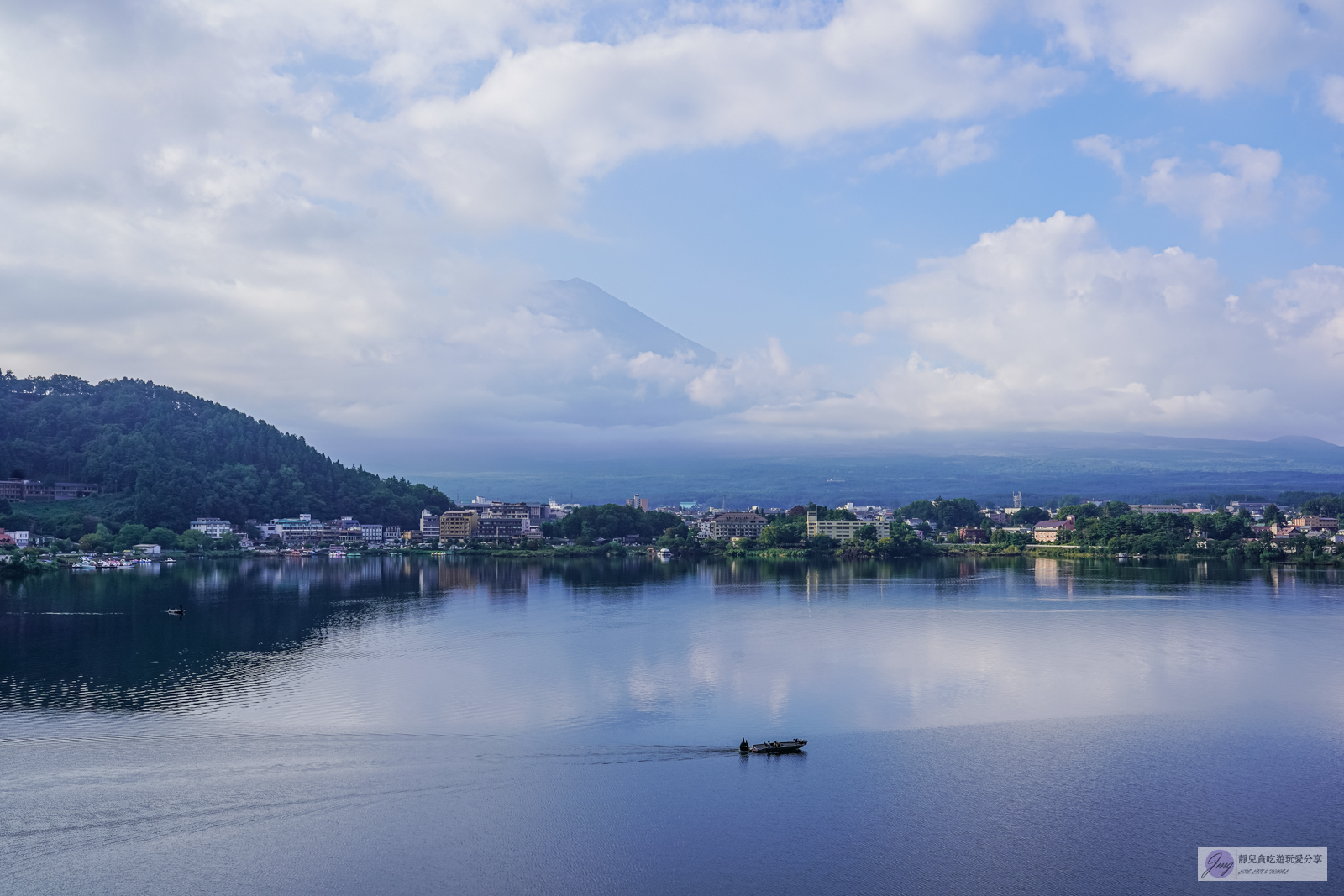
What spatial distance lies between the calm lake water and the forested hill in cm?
4247

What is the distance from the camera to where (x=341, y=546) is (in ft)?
235

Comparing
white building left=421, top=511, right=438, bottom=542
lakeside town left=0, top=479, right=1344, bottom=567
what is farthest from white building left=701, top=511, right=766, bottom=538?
white building left=421, top=511, right=438, bottom=542

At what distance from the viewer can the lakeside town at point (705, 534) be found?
57.4 meters

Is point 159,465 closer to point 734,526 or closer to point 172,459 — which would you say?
point 172,459

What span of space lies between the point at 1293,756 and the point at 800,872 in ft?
30.6

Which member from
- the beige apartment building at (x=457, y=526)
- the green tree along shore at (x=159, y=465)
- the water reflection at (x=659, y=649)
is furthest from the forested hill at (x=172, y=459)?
the water reflection at (x=659, y=649)

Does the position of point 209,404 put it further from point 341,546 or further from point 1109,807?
point 1109,807

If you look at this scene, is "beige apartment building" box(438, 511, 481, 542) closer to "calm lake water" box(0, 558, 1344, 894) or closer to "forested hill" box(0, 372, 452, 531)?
"forested hill" box(0, 372, 452, 531)

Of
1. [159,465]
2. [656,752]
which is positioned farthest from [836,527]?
[656,752]

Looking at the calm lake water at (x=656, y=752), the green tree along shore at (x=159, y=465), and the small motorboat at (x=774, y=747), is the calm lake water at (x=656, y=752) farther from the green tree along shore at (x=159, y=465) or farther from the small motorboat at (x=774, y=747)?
the green tree along shore at (x=159, y=465)

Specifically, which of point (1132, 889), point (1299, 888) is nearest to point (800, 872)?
point (1132, 889)

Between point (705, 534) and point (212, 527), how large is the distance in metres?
37.7

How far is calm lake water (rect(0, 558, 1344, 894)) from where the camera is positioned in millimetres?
10781

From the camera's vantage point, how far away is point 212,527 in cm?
6750
